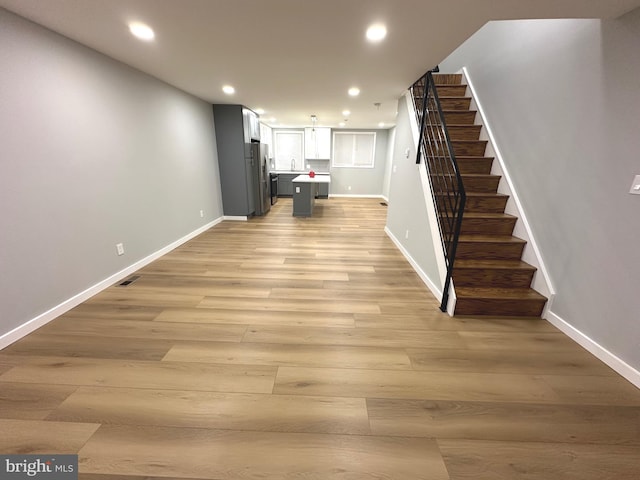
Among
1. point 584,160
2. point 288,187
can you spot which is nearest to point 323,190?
point 288,187

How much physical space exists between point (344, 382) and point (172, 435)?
0.95 metres

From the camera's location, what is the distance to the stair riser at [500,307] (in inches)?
90.4

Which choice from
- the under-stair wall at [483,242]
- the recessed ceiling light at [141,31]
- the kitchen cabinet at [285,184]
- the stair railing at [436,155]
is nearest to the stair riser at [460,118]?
the under-stair wall at [483,242]

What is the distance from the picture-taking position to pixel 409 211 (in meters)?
3.64

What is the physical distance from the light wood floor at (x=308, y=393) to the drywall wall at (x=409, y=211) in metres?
0.55

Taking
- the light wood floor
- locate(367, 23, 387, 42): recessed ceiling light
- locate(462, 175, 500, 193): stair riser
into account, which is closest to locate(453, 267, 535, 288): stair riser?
the light wood floor

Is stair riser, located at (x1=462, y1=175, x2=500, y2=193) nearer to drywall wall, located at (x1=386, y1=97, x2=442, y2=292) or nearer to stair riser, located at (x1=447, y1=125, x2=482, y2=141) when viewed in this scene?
drywall wall, located at (x1=386, y1=97, x2=442, y2=292)

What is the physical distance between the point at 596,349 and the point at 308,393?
211 cm

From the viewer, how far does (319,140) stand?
8.60 m

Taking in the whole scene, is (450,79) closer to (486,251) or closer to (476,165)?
(476,165)

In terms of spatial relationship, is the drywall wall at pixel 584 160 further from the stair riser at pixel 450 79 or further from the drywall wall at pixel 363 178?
the drywall wall at pixel 363 178

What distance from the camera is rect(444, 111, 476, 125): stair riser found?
3545 millimetres

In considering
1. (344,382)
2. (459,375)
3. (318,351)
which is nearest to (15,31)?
(318,351)

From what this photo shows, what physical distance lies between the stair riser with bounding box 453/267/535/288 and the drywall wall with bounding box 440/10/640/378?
0.25m
